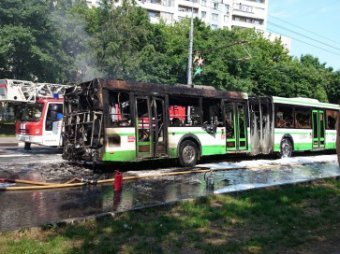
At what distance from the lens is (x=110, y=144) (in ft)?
39.3

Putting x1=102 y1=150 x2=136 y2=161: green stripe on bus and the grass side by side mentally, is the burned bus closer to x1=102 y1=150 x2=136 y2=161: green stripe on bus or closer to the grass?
x1=102 y1=150 x2=136 y2=161: green stripe on bus

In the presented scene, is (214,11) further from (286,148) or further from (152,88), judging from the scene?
(152,88)

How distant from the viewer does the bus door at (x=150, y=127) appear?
1282cm

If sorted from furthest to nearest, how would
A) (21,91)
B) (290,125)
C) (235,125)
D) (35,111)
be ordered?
(290,125)
(21,91)
(35,111)
(235,125)

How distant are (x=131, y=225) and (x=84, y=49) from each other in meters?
27.1

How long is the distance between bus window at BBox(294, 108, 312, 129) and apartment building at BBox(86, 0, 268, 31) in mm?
45932

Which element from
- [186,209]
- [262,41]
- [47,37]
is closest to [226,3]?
[262,41]

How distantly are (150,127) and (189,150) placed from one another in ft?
6.54

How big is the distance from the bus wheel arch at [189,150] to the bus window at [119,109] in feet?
7.68

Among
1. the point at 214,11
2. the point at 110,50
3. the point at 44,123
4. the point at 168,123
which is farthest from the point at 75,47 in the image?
the point at 214,11

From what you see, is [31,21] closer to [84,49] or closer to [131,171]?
[84,49]

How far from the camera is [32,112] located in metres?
18.5

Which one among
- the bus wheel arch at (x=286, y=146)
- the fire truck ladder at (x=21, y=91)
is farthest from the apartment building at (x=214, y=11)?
the bus wheel arch at (x=286, y=146)

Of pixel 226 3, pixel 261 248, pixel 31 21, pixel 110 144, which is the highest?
pixel 226 3
